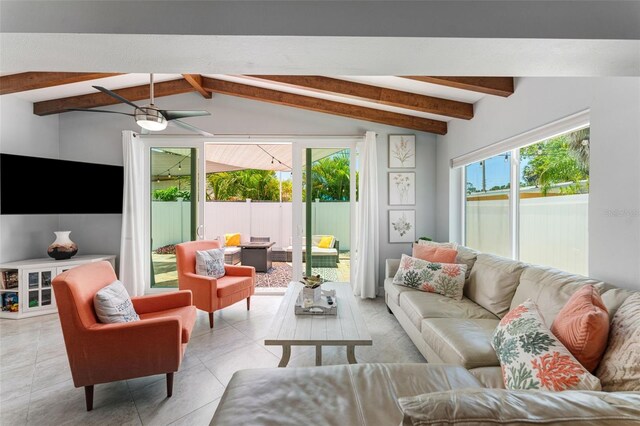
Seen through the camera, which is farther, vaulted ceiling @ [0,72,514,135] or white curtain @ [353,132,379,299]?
white curtain @ [353,132,379,299]

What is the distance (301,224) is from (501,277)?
263 cm

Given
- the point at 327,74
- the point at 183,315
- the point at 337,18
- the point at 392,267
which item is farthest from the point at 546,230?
the point at 183,315

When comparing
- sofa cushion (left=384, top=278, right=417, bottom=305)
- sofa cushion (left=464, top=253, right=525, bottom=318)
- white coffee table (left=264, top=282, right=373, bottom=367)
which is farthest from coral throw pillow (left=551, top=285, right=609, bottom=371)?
sofa cushion (left=384, top=278, right=417, bottom=305)

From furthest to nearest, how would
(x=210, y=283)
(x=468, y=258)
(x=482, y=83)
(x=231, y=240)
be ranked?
(x=231, y=240) → (x=210, y=283) → (x=468, y=258) → (x=482, y=83)

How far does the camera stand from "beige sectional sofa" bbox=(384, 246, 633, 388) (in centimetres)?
162

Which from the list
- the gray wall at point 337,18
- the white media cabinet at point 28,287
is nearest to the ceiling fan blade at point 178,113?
the gray wall at point 337,18

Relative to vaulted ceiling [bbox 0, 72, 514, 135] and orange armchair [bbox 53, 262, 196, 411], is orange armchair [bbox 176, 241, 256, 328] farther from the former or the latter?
vaulted ceiling [bbox 0, 72, 514, 135]

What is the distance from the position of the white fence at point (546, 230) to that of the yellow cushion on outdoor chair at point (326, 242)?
2.01 m

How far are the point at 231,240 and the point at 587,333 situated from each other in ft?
20.1

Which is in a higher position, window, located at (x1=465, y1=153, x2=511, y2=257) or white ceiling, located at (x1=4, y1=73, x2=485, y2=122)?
white ceiling, located at (x1=4, y1=73, x2=485, y2=122)

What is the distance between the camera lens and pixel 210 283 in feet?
9.89

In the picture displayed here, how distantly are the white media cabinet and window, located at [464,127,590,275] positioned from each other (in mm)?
5206

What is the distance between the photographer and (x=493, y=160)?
3.23m

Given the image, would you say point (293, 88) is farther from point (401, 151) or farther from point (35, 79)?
point (35, 79)
